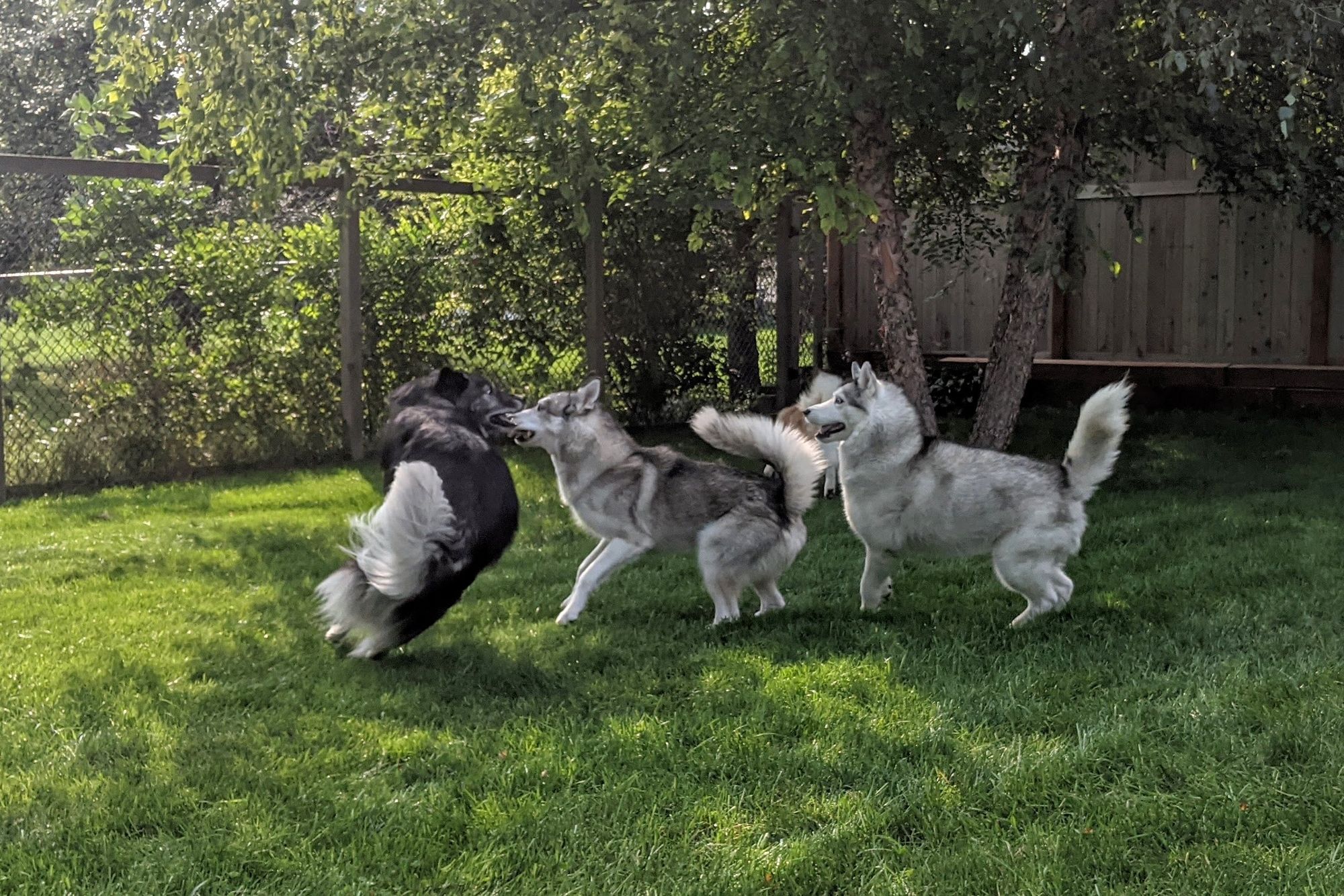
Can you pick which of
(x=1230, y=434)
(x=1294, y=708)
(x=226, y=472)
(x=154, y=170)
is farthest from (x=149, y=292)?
(x=1230, y=434)

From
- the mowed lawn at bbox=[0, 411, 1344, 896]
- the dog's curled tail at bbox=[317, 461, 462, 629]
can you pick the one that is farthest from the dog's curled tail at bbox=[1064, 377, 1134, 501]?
the dog's curled tail at bbox=[317, 461, 462, 629]

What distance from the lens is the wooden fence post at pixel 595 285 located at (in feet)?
32.0

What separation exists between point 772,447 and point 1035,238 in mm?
3473

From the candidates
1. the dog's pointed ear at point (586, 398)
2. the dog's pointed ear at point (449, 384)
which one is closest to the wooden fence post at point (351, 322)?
the dog's pointed ear at point (449, 384)

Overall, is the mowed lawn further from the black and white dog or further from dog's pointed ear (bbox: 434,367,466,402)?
dog's pointed ear (bbox: 434,367,466,402)

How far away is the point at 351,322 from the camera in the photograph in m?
8.67

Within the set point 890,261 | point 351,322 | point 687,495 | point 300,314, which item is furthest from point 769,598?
point 300,314

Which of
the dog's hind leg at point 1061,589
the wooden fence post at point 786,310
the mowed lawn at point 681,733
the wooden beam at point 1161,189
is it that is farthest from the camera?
the wooden fence post at point 786,310

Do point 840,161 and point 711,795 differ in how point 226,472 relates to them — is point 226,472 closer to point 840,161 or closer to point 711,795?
point 840,161

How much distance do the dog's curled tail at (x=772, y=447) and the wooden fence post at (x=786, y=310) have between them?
5.98 m

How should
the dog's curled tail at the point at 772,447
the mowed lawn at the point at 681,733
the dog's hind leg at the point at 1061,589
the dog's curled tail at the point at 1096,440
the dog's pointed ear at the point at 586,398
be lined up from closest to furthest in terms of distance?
the mowed lawn at the point at 681,733, the dog's curled tail at the point at 1096,440, the dog's hind leg at the point at 1061,589, the dog's curled tail at the point at 772,447, the dog's pointed ear at the point at 586,398

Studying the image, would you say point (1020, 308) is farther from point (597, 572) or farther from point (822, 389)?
point (597, 572)

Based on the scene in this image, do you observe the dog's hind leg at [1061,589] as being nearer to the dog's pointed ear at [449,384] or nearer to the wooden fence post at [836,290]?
the dog's pointed ear at [449,384]

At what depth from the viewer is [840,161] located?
776 centimetres
